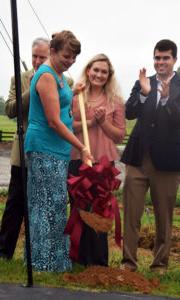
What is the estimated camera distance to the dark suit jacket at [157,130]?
4.88 m

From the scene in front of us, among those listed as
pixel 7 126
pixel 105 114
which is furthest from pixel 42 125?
pixel 7 126

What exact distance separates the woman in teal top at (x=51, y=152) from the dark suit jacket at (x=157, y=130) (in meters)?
0.52

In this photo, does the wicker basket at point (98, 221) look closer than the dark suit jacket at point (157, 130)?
Yes

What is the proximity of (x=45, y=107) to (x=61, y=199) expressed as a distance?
68 cm

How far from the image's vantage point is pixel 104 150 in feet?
16.4

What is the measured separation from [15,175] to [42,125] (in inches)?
23.0

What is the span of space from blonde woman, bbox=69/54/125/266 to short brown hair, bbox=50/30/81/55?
0.42 m

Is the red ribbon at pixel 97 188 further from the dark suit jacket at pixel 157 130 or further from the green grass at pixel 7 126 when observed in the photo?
the green grass at pixel 7 126

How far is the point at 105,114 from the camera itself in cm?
493

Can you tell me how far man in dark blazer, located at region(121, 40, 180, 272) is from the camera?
4.89 metres

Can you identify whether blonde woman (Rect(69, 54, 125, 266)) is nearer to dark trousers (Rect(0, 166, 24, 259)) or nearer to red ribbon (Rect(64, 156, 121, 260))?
dark trousers (Rect(0, 166, 24, 259))

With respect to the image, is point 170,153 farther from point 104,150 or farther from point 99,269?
point 99,269

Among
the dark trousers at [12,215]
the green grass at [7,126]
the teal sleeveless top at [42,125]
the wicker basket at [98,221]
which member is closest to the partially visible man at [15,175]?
the dark trousers at [12,215]

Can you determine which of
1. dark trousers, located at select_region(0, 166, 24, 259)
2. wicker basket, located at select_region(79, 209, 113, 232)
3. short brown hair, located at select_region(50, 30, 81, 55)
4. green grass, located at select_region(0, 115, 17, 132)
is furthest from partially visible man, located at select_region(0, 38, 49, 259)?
green grass, located at select_region(0, 115, 17, 132)
